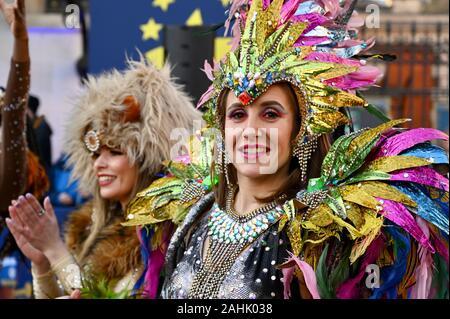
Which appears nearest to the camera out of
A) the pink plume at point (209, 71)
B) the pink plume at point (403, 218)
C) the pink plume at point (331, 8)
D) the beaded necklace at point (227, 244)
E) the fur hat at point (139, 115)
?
the pink plume at point (403, 218)

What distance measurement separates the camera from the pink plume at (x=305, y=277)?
323 cm

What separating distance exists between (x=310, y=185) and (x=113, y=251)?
1178mm

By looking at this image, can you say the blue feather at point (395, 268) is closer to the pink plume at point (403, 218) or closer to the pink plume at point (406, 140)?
the pink plume at point (403, 218)

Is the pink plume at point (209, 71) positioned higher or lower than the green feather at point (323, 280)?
higher

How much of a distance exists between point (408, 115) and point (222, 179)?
195 inches

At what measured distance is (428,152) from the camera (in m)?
3.32

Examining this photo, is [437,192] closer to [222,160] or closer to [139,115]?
[222,160]

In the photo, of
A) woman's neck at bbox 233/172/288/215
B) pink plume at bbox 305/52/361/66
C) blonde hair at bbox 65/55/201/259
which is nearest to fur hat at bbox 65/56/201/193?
blonde hair at bbox 65/55/201/259

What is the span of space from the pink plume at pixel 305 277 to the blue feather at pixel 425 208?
0.34 m

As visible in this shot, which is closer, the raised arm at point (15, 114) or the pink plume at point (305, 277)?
the pink plume at point (305, 277)

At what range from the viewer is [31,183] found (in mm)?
4809

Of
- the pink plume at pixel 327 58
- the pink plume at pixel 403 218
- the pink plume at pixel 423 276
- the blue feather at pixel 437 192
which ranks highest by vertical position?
the pink plume at pixel 327 58
